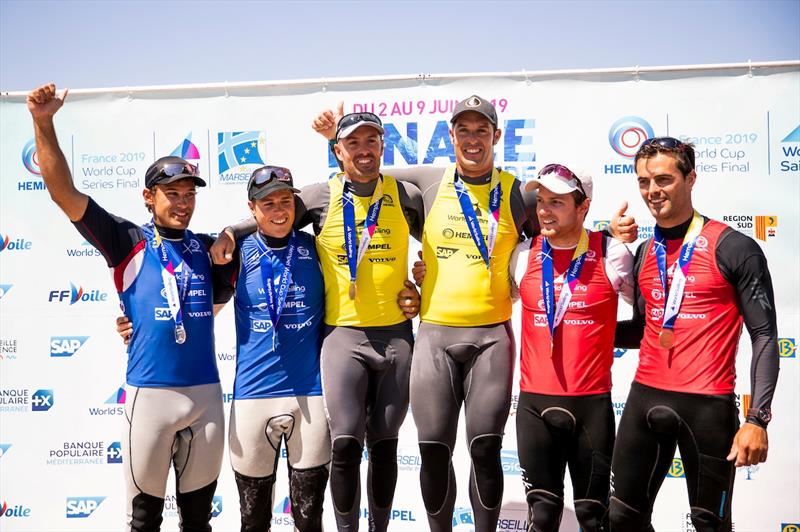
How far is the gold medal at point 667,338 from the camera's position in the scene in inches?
111

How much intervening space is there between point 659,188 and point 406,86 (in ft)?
7.04

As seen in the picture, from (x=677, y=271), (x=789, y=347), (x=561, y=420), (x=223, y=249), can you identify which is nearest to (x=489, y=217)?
(x=677, y=271)

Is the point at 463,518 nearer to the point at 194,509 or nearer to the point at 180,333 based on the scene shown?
the point at 194,509

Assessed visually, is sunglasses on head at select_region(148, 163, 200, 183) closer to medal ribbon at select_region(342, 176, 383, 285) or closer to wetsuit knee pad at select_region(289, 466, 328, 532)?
medal ribbon at select_region(342, 176, 383, 285)

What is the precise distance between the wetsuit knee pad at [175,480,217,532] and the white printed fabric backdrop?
1715 mm

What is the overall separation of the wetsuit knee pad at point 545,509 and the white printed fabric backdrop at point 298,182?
1620 mm

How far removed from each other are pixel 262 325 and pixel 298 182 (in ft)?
5.68

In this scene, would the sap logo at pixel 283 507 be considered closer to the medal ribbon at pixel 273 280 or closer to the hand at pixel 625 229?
the medal ribbon at pixel 273 280

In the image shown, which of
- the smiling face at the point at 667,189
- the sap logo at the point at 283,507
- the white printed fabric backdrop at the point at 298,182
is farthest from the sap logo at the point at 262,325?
the sap logo at the point at 283,507

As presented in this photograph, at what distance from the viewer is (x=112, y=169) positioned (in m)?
4.84

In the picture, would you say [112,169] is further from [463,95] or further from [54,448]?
[463,95]

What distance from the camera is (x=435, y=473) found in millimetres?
3141

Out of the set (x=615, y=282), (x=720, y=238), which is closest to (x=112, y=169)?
(x=615, y=282)

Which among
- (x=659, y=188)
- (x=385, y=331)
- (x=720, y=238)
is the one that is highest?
(x=659, y=188)
